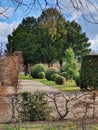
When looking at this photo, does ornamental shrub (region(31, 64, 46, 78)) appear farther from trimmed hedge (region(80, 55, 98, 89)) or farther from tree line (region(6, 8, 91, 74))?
trimmed hedge (region(80, 55, 98, 89))

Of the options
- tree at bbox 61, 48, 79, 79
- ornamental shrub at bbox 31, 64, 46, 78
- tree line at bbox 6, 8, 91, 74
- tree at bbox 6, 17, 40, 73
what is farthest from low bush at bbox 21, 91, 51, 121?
tree at bbox 6, 17, 40, 73

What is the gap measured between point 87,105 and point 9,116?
2.32 m

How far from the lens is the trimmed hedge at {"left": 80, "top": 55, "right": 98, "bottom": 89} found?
82.8 feet

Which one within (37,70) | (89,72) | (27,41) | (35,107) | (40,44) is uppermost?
(27,41)

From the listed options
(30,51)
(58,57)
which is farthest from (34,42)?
(58,57)

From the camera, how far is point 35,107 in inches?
491

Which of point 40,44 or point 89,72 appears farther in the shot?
point 40,44

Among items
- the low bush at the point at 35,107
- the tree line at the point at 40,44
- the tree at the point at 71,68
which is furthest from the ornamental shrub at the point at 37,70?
the low bush at the point at 35,107

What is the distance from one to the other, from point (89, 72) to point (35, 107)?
1330cm

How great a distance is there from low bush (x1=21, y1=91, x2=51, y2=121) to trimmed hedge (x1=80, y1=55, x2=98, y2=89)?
502 inches

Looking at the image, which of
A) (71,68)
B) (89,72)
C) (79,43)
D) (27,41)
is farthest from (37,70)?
(89,72)

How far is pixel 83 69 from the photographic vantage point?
25.9 m

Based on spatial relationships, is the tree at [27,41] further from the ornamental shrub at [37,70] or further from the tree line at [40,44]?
the ornamental shrub at [37,70]

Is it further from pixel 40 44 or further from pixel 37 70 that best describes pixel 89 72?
pixel 40 44
